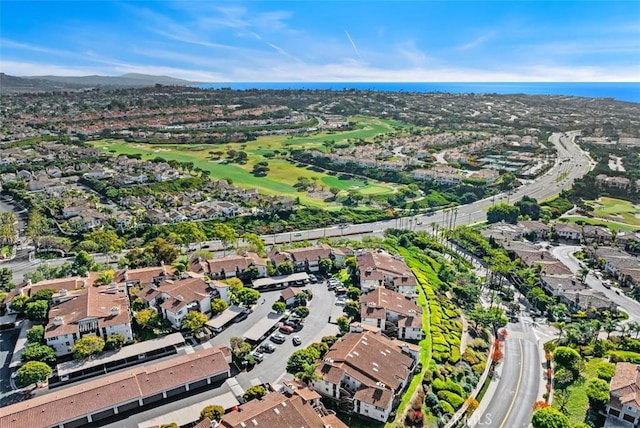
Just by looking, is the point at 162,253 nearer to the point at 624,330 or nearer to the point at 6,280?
the point at 6,280

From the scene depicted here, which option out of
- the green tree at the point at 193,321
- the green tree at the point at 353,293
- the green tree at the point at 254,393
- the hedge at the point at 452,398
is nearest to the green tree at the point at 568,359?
the hedge at the point at 452,398

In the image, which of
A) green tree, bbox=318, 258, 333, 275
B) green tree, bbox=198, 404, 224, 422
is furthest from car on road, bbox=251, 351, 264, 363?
green tree, bbox=318, 258, 333, 275

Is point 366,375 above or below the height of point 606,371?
above

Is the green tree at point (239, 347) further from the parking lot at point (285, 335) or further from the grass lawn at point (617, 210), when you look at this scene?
the grass lawn at point (617, 210)

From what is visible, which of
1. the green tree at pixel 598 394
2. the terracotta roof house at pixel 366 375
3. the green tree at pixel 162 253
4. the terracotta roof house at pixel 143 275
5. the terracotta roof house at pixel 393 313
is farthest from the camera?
the green tree at pixel 162 253

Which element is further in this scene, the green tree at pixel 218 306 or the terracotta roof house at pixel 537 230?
the terracotta roof house at pixel 537 230

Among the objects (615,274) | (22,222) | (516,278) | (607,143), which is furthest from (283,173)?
(607,143)

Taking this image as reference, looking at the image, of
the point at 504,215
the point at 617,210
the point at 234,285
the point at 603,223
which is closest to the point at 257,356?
the point at 234,285
